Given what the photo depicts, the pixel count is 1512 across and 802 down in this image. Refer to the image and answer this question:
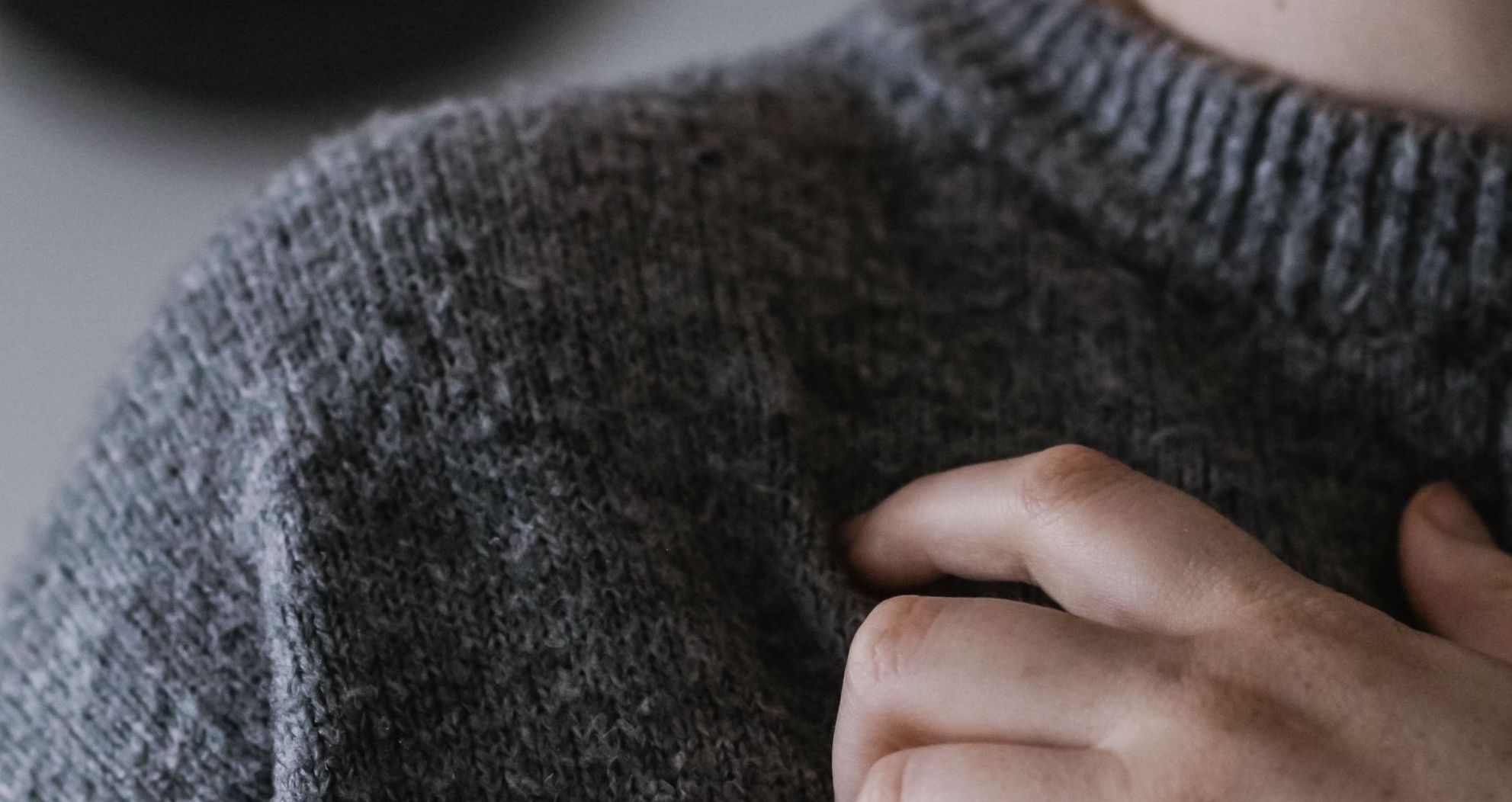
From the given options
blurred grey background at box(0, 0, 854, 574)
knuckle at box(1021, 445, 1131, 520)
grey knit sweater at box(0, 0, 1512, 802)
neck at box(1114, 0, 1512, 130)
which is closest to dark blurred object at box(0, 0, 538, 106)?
blurred grey background at box(0, 0, 854, 574)

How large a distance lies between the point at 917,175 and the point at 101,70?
2.76 ft

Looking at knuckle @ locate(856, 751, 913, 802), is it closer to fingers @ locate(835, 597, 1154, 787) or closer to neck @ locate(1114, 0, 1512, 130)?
fingers @ locate(835, 597, 1154, 787)

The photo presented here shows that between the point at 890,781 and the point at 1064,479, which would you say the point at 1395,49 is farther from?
the point at 890,781

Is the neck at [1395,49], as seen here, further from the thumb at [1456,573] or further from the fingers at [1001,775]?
the fingers at [1001,775]

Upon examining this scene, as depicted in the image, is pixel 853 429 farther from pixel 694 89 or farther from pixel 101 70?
pixel 101 70

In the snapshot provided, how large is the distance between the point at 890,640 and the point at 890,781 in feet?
0.14

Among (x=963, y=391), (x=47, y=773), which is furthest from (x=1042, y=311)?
(x=47, y=773)

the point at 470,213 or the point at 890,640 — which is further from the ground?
the point at 470,213

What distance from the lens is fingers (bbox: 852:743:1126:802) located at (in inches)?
A: 14.0

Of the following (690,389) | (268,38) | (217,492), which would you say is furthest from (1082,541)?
(268,38)

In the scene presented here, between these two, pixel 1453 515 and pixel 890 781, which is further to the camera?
pixel 1453 515

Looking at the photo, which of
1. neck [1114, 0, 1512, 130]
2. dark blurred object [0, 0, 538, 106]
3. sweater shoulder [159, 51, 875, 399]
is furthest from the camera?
dark blurred object [0, 0, 538, 106]

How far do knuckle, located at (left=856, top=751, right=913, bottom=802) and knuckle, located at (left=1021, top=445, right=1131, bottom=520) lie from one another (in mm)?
99

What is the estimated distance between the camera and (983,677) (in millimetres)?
377
